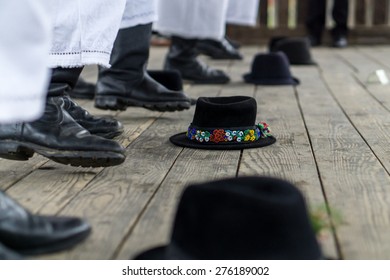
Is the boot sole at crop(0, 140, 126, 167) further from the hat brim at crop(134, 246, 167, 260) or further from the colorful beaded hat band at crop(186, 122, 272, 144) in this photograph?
the hat brim at crop(134, 246, 167, 260)

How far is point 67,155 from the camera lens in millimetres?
1763

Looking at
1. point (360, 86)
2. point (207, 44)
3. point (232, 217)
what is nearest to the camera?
point (232, 217)

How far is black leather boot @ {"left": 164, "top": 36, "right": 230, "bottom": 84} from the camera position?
363 cm

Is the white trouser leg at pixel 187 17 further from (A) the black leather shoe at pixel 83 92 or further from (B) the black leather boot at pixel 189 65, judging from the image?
(A) the black leather shoe at pixel 83 92

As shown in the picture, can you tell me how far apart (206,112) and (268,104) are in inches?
36.8

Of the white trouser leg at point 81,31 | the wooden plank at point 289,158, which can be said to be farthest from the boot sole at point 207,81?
the white trouser leg at point 81,31

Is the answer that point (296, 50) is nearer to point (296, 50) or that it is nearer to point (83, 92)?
point (296, 50)

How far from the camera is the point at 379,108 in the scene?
282 centimetres

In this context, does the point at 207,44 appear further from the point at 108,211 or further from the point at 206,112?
the point at 108,211

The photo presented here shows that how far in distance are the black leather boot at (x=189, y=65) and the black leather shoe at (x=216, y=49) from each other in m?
0.48

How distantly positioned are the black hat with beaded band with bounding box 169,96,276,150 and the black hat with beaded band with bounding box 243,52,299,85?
4.85 ft

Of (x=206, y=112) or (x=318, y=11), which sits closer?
(x=206, y=112)

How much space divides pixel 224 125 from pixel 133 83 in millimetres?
581
